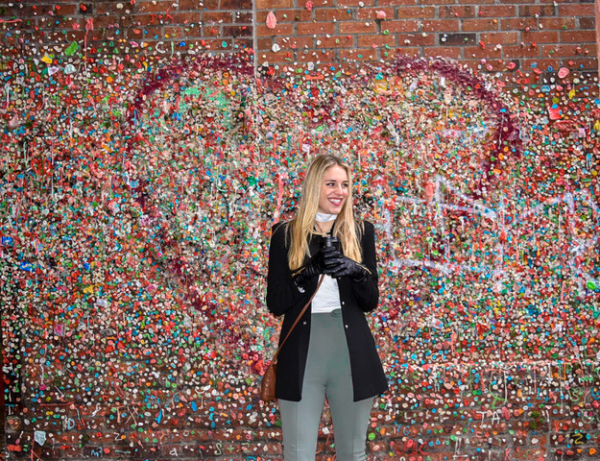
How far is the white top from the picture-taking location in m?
2.43

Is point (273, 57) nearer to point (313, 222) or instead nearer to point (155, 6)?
point (155, 6)

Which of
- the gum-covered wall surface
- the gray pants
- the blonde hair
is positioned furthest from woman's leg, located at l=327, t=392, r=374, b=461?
the gum-covered wall surface

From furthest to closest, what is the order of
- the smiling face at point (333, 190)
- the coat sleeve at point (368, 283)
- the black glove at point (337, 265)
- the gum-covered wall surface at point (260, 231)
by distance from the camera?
1. the gum-covered wall surface at point (260, 231)
2. the smiling face at point (333, 190)
3. the coat sleeve at point (368, 283)
4. the black glove at point (337, 265)

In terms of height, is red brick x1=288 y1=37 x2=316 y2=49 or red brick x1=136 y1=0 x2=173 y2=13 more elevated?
red brick x1=136 y1=0 x2=173 y2=13

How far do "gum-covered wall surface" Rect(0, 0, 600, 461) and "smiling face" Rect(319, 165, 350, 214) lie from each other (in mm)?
881

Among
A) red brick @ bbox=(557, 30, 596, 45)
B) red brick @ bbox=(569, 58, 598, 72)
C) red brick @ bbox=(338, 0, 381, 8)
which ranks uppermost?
red brick @ bbox=(338, 0, 381, 8)

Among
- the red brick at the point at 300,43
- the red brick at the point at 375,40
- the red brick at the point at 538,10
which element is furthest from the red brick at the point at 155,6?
the red brick at the point at 538,10

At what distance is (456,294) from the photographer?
3.42 metres

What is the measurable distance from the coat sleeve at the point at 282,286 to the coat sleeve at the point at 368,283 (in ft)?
0.65

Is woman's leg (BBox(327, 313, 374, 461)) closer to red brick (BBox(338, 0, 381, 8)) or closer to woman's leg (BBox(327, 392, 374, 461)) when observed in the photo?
woman's leg (BBox(327, 392, 374, 461))

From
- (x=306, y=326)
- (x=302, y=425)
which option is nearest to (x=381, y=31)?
(x=306, y=326)

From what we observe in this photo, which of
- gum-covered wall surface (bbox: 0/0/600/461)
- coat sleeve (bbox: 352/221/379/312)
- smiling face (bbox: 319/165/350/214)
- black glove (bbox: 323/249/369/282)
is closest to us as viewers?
black glove (bbox: 323/249/369/282)

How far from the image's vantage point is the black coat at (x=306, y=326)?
2340mm

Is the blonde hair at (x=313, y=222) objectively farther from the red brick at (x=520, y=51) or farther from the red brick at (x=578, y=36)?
the red brick at (x=578, y=36)
